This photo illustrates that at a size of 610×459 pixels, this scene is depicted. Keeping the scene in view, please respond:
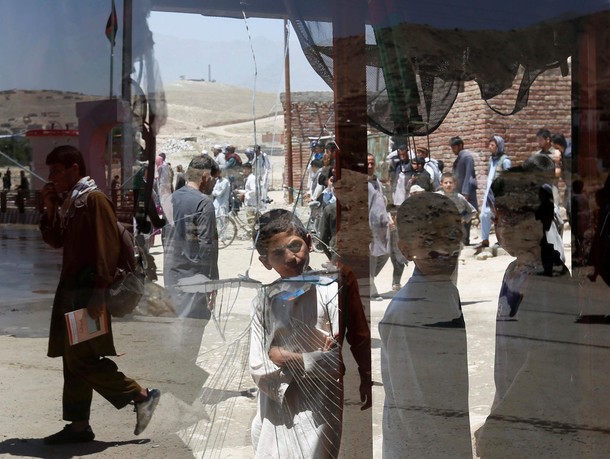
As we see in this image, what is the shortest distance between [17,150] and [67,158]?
19 centimetres

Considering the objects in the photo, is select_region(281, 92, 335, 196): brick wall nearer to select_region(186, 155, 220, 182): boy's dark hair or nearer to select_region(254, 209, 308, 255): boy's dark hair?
select_region(254, 209, 308, 255): boy's dark hair

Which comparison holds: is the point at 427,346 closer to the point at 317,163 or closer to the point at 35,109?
the point at 317,163

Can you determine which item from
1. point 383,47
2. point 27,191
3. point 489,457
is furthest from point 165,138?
point 489,457

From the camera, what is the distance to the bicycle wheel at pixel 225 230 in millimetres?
3285

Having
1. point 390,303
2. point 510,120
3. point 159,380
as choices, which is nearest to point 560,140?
point 510,120

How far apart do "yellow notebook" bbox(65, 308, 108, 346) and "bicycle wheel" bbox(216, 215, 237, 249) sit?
45 centimetres

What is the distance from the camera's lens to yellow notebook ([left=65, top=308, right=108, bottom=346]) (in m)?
3.25

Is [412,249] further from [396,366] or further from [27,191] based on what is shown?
[27,191]

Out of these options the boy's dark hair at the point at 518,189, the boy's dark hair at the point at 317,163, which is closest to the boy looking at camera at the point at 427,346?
the boy's dark hair at the point at 518,189

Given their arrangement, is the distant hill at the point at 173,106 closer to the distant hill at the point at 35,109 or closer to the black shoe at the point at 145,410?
the distant hill at the point at 35,109

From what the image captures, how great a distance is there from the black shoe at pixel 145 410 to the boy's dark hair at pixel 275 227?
0.60 meters

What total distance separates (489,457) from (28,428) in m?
1.58

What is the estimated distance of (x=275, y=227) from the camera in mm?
3174

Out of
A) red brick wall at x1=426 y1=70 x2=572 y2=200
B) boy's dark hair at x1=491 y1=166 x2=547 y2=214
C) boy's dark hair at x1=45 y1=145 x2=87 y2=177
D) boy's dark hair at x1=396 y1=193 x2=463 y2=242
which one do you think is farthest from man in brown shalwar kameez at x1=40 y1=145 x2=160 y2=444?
boy's dark hair at x1=491 y1=166 x2=547 y2=214
